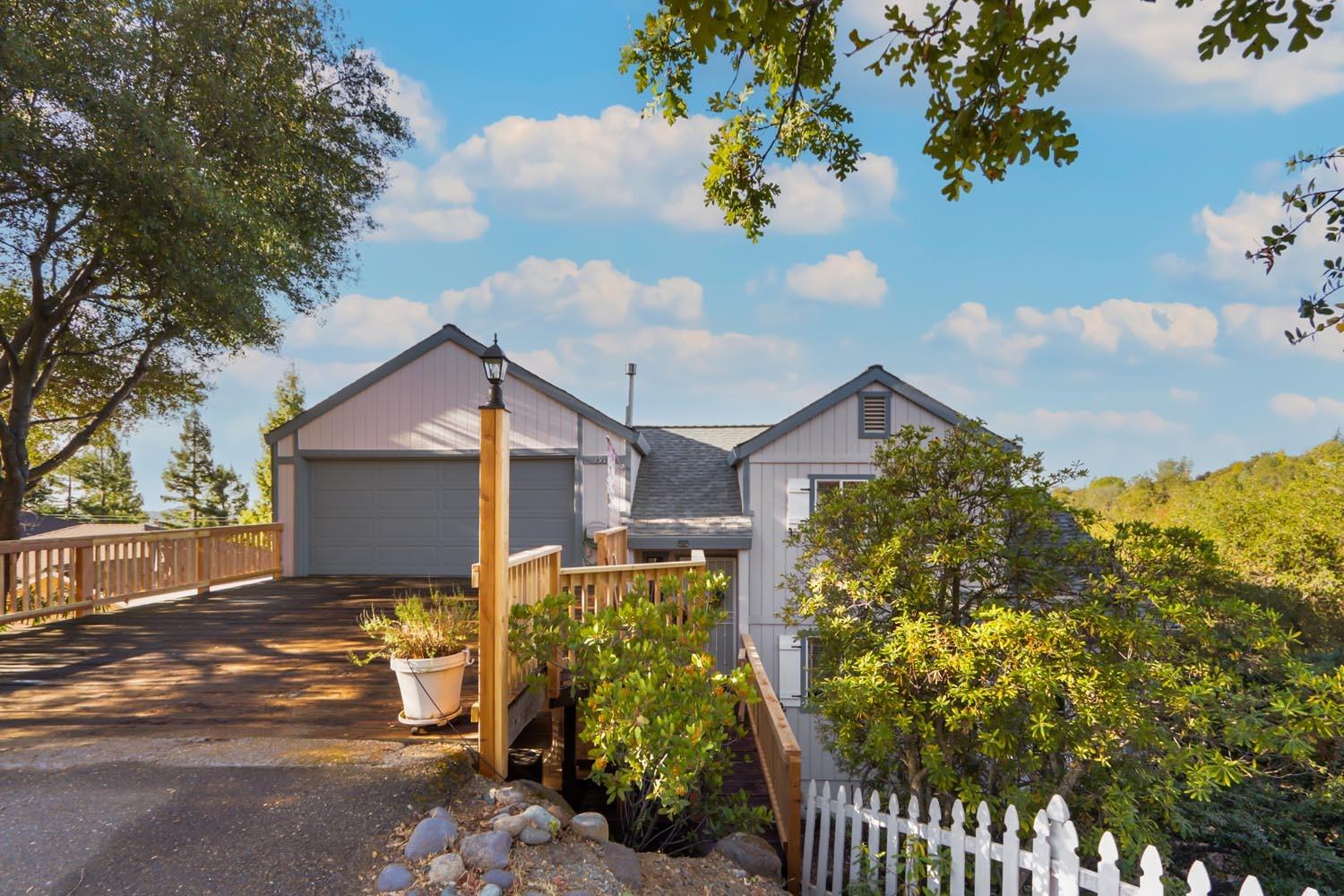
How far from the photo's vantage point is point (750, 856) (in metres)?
4.07

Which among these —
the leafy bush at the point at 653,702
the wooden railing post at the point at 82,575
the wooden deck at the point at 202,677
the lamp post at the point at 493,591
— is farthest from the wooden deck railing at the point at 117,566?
the leafy bush at the point at 653,702

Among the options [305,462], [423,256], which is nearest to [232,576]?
[305,462]

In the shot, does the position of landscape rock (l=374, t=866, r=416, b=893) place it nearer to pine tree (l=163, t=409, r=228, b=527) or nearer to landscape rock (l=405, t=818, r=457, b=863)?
landscape rock (l=405, t=818, r=457, b=863)

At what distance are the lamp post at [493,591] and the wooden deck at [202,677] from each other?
41 cm

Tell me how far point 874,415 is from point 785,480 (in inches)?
67.9

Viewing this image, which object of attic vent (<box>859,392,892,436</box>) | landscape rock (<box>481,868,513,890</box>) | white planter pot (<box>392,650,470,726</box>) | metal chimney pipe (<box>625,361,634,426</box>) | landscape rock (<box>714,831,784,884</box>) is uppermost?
metal chimney pipe (<box>625,361,634,426</box>)

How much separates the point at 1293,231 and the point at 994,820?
3.75 meters

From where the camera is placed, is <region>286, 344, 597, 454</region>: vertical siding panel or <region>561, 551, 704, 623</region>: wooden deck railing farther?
<region>286, 344, 597, 454</region>: vertical siding panel

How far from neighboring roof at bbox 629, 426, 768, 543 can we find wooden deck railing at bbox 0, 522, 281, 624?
5986mm

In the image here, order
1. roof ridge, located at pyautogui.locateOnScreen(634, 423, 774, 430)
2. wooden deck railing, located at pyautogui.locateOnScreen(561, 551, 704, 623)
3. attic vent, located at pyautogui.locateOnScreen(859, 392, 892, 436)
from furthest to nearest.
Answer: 1. roof ridge, located at pyautogui.locateOnScreen(634, 423, 774, 430)
2. attic vent, located at pyautogui.locateOnScreen(859, 392, 892, 436)
3. wooden deck railing, located at pyautogui.locateOnScreen(561, 551, 704, 623)

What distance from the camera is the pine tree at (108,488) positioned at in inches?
1109

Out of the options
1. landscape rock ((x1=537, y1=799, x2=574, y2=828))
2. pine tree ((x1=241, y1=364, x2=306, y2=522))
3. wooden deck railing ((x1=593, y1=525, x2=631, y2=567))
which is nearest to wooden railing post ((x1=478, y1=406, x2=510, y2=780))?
landscape rock ((x1=537, y1=799, x2=574, y2=828))

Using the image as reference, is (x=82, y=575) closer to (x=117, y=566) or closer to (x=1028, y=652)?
(x=117, y=566)

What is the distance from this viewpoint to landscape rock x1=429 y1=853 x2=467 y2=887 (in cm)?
286
